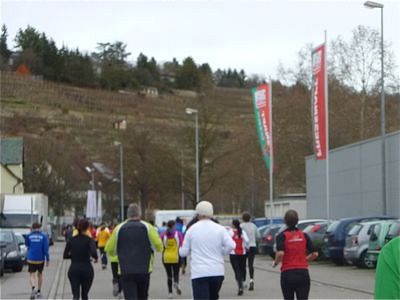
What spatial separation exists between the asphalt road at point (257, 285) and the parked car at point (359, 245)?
0.36 metres

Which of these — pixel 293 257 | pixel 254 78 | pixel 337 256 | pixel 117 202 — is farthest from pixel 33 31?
pixel 254 78

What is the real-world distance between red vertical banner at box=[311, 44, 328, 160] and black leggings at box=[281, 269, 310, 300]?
21.8 m

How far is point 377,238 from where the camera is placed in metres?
25.0

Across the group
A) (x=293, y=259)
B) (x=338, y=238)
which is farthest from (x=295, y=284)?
(x=338, y=238)

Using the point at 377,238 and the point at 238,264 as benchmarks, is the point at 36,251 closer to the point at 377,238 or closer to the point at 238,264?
the point at 238,264

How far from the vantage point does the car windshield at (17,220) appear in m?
46.7

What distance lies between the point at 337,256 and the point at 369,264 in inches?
99.8

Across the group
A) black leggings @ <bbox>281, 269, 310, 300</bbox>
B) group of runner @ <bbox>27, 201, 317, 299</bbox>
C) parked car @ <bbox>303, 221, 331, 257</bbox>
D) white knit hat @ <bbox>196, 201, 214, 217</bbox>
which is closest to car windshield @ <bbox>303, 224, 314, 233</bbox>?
parked car @ <bbox>303, 221, 331, 257</bbox>

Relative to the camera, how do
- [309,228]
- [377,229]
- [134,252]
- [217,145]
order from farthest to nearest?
[217,145]
[309,228]
[377,229]
[134,252]

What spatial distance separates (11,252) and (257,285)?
12849mm

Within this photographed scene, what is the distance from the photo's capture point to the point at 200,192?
6944 cm

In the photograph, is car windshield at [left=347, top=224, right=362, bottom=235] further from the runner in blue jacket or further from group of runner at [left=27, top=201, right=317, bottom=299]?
group of runner at [left=27, top=201, right=317, bottom=299]

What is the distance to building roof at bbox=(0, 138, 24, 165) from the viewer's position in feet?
258

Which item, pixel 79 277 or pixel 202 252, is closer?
pixel 202 252
